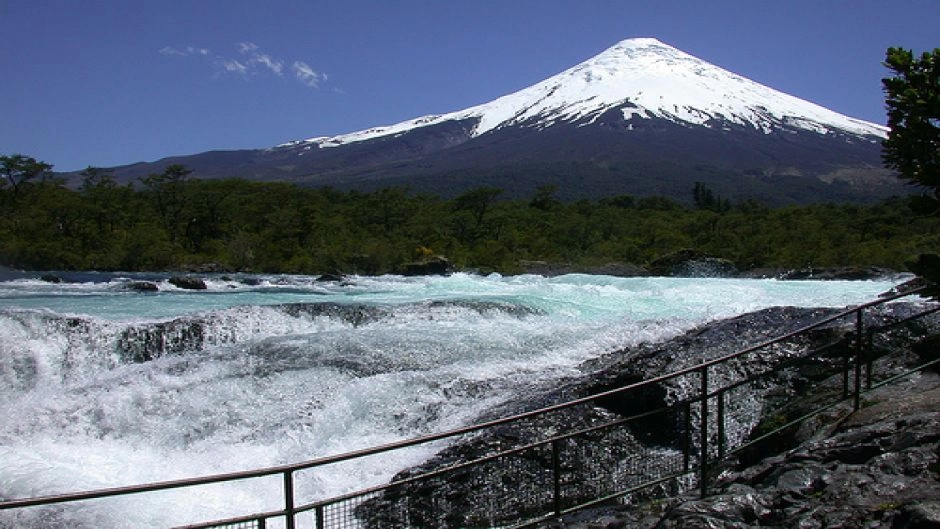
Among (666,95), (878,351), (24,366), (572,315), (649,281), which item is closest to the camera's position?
(878,351)

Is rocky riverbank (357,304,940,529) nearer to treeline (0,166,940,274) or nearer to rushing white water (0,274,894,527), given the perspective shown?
rushing white water (0,274,894,527)

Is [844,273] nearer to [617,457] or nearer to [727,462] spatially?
[727,462]

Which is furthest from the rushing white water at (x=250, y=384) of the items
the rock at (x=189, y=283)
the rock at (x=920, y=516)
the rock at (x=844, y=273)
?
the rock at (x=844, y=273)

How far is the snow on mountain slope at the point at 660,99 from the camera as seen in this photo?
157 meters

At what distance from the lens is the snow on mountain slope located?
516 ft

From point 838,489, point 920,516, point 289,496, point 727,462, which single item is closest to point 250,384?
point 727,462

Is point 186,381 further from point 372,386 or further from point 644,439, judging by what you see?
point 644,439

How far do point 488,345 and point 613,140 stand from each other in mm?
135306

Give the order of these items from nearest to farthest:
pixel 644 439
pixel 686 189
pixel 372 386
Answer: pixel 644 439
pixel 372 386
pixel 686 189

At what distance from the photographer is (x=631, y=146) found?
137 metres

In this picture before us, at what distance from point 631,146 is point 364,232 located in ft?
342

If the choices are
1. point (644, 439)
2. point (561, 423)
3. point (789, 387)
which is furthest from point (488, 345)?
point (644, 439)

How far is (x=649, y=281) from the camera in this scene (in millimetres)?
21562

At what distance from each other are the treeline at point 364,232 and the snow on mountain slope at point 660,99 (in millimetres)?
112226
